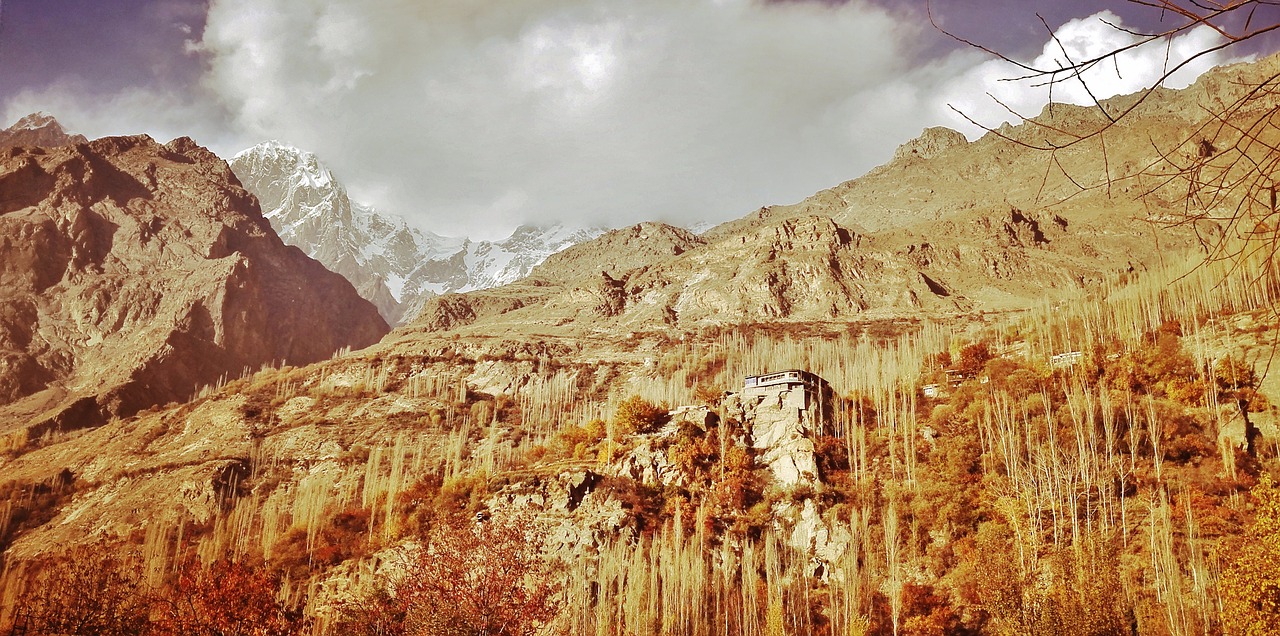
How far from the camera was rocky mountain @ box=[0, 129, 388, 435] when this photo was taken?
101 m

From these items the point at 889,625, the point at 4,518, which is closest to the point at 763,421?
the point at 889,625

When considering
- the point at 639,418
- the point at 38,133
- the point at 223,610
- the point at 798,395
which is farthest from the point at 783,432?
the point at 38,133

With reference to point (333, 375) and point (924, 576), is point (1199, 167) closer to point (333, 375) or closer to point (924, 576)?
point (924, 576)

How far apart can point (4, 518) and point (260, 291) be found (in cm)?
7206

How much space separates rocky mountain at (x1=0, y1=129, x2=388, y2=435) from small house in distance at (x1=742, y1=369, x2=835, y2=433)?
89.8 meters

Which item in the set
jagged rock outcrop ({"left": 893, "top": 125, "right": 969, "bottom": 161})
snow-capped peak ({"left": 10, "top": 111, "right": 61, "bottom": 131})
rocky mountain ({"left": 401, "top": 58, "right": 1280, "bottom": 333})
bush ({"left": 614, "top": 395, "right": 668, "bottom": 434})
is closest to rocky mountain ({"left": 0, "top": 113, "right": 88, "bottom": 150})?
snow-capped peak ({"left": 10, "top": 111, "right": 61, "bottom": 131})

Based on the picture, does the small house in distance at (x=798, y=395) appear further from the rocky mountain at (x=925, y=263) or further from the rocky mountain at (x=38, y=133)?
the rocky mountain at (x=38, y=133)

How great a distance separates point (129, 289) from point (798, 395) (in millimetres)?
121661

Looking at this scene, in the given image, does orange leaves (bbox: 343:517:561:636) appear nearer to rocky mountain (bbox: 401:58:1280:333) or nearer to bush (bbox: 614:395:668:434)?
bush (bbox: 614:395:668:434)

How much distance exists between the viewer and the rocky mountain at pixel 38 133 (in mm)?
164000

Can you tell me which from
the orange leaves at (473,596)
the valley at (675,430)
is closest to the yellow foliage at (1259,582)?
the valley at (675,430)

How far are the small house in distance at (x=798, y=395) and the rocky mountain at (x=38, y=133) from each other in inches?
7481

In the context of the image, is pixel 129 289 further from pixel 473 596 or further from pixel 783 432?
pixel 473 596

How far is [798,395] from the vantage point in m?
44.9
